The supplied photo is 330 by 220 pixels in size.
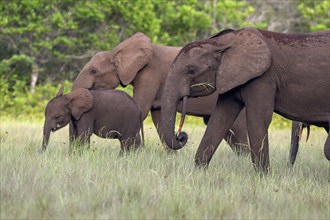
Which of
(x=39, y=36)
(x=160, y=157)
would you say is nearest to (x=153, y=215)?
(x=160, y=157)

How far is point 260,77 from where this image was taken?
8.32 meters

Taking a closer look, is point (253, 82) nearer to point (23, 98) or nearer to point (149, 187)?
point (149, 187)

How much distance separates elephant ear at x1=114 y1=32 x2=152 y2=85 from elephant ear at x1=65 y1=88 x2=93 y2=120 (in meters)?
1.37

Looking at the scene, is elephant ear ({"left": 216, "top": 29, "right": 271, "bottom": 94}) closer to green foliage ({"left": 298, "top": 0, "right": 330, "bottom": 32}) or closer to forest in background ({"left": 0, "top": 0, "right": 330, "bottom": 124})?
forest in background ({"left": 0, "top": 0, "right": 330, "bottom": 124})

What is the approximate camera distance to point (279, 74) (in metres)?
8.41

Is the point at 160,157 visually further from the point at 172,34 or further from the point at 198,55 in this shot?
the point at 172,34

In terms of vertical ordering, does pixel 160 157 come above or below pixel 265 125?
below

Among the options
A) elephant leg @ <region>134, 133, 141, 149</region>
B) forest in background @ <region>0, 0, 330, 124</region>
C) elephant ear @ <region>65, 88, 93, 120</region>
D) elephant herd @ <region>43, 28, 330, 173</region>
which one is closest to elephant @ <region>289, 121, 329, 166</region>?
elephant herd @ <region>43, 28, 330, 173</region>

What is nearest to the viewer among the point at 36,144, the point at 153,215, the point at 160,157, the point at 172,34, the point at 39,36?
the point at 153,215

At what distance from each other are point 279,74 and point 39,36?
572 inches

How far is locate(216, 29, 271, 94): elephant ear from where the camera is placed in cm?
822

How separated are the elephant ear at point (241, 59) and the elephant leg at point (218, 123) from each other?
0.39 m

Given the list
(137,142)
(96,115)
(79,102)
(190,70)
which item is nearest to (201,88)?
(190,70)

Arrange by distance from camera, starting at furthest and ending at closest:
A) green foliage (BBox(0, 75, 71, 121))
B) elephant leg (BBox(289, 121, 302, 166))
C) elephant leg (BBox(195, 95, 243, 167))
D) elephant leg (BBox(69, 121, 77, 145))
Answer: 1. green foliage (BBox(0, 75, 71, 121))
2. elephant leg (BBox(289, 121, 302, 166))
3. elephant leg (BBox(69, 121, 77, 145))
4. elephant leg (BBox(195, 95, 243, 167))
